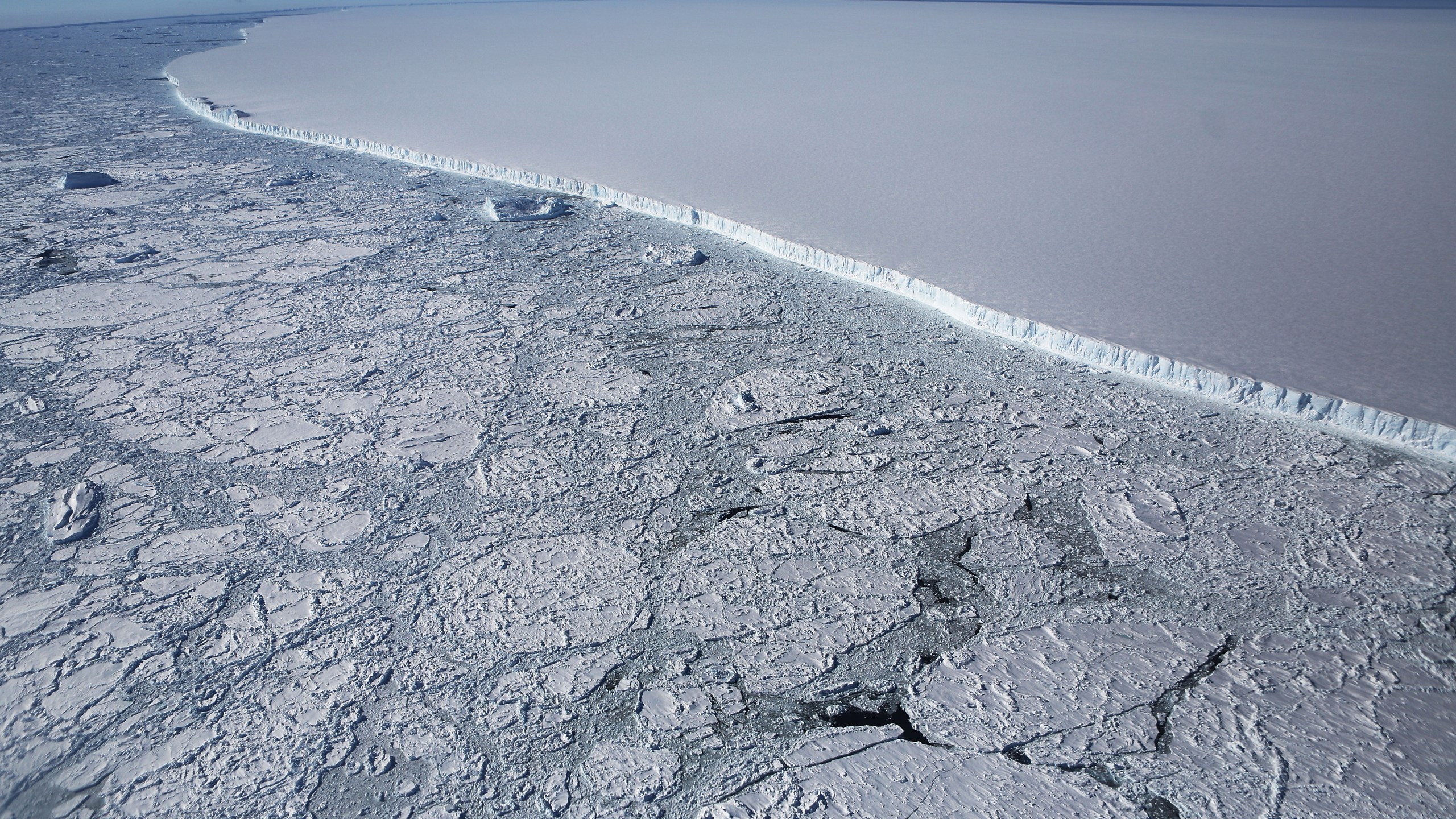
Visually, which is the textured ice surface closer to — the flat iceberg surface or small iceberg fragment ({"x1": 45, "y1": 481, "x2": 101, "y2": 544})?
small iceberg fragment ({"x1": 45, "y1": 481, "x2": 101, "y2": 544})

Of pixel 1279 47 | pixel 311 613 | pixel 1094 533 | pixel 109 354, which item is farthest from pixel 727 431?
pixel 1279 47

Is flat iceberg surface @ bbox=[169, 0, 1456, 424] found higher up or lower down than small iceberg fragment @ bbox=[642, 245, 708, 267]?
higher up

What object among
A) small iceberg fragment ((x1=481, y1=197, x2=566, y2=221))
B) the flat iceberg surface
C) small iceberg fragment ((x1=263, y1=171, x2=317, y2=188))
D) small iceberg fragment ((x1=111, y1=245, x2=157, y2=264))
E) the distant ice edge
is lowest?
small iceberg fragment ((x1=111, y1=245, x2=157, y2=264))

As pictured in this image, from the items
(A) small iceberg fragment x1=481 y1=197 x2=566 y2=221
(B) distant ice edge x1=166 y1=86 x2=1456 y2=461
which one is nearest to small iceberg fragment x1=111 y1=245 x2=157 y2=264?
(A) small iceberg fragment x1=481 y1=197 x2=566 y2=221

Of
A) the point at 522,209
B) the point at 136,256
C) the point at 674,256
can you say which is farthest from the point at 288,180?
the point at 674,256

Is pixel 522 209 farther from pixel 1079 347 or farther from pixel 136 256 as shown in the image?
pixel 1079 347

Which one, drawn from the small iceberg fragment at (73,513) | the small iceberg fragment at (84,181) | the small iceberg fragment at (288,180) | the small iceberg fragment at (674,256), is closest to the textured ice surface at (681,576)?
the small iceberg fragment at (73,513)
